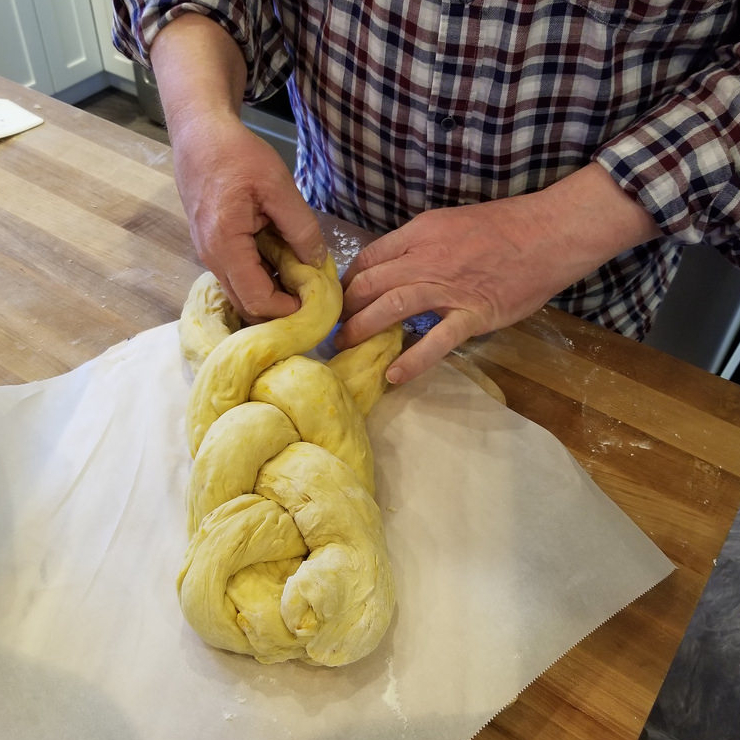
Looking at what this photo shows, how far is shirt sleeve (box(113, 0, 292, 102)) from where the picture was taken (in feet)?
3.38

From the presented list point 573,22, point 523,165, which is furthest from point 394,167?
point 573,22

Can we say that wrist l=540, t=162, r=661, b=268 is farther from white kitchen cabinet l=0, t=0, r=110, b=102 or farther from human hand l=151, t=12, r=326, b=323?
white kitchen cabinet l=0, t=0, r=110, b=102

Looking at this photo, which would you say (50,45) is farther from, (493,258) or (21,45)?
(493,258)

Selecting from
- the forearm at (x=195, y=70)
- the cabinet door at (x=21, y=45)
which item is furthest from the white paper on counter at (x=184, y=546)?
the cabinet door at (x=21, y=45)

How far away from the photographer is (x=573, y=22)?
2.89 feet

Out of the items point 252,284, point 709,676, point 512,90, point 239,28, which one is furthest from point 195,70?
point 709,676

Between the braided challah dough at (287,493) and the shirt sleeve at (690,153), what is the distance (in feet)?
1.32

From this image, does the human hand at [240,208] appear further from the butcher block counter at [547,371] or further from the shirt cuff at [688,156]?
the shirt cuff at [688,156]

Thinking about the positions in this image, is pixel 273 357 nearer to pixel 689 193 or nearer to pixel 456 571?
pixel 456 571

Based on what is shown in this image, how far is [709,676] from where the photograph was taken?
141cm

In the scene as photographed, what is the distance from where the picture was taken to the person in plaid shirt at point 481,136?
0.90 meters

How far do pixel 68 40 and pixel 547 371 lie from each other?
2.55 m

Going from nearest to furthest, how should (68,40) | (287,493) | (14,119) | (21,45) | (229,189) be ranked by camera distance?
(287,493), (229,189), (14,119), (21,45), (68,40)

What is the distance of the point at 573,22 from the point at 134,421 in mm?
760
